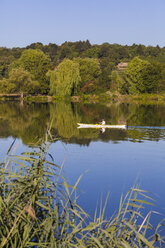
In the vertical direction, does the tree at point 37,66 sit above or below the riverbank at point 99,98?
above

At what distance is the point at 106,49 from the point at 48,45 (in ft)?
100.0

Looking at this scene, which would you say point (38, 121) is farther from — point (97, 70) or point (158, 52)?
point (158, 52)

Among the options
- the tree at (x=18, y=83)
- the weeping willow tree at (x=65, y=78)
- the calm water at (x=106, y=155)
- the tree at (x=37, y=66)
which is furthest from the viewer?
the tree at (x=37, y=66)

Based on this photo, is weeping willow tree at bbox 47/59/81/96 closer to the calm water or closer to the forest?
the forest

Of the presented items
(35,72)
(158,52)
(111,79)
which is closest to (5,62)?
(35,72)

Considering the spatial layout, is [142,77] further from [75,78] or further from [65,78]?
[65,78]

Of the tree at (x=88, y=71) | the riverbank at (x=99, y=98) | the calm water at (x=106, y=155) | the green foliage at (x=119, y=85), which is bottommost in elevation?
the calm water at (x=106, y=155)

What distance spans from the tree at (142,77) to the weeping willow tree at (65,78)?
15041 millimetres

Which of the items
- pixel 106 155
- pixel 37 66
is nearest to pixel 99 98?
pixel 37 66

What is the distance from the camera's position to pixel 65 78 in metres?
62.2

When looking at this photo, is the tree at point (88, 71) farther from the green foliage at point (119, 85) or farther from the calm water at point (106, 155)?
the calm water at point (106, 155)

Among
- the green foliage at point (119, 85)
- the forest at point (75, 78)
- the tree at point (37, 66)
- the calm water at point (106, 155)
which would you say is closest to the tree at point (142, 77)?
the forest at point (75, 78)

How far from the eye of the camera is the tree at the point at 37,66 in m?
70.5

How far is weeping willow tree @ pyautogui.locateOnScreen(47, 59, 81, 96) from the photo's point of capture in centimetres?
6244
